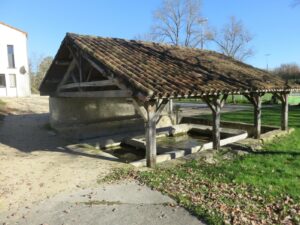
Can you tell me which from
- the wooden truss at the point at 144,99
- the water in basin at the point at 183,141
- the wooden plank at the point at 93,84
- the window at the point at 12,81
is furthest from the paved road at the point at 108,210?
the window at the point at 12,81

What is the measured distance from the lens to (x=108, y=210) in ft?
16.5

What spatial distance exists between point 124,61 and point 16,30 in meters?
23.8

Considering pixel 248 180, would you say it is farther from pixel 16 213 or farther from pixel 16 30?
pixel 16 30

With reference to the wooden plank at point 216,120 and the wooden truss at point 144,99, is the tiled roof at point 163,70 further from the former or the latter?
the wooden plank at point 216,120

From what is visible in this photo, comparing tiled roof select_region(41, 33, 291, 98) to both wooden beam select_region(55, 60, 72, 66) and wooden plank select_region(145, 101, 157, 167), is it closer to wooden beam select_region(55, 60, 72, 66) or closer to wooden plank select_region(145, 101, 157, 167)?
wooden plank select_region(145, 101, 157, 167)

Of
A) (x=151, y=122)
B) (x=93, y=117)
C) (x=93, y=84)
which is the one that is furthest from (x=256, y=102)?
(x=93, y=117)

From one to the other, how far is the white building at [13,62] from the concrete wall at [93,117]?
54.6 feet

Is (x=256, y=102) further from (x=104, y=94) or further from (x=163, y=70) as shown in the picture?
(x=104, y=94)

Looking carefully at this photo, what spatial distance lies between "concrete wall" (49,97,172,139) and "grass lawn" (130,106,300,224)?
6385mm

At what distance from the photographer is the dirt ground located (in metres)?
5.73

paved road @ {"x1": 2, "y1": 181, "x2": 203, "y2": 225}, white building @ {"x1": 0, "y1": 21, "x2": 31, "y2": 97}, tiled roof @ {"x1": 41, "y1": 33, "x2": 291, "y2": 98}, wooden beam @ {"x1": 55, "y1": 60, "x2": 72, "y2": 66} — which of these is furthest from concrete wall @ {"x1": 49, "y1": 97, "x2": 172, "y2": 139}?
white building @ {"x1": 0, "y1": 21, "x2": 31, "y2": 97}

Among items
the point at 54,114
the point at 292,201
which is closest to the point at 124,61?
the point at 292,201

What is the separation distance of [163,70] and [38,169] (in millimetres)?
4527

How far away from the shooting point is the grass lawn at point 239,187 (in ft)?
15.6
